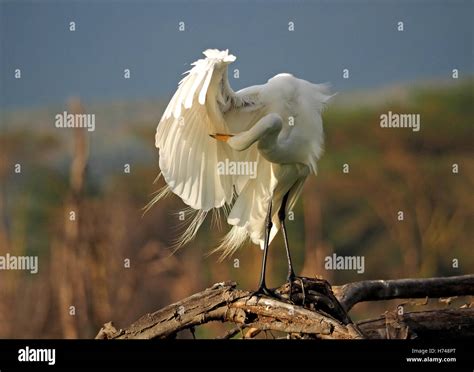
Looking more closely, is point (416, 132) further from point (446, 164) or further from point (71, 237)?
point (71, 237)

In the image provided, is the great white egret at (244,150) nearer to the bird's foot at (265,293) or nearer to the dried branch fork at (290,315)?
the bird's foot at (265,293)

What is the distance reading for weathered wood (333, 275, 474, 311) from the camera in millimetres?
3838

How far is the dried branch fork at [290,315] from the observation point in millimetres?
3311

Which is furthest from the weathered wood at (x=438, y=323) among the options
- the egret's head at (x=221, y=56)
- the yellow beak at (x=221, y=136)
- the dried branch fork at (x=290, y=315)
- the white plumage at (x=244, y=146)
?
the egret's head at (x=221, y=56)

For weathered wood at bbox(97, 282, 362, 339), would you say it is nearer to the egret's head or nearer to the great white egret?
the great white egret

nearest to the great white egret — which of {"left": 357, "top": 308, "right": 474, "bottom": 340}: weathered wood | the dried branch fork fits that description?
the dried branch fork

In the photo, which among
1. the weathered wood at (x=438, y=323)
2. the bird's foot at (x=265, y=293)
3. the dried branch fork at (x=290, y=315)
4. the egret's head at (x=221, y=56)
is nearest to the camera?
the dried branch fork at (x=290, y=315)

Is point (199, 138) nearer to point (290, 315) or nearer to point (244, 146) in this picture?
point (244, 146)

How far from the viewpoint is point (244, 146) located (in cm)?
386

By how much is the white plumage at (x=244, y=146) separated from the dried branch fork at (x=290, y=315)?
688mm

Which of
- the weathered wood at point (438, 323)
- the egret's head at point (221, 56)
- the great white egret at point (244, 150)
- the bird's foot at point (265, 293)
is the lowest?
the weathered wood at point (438, 323)

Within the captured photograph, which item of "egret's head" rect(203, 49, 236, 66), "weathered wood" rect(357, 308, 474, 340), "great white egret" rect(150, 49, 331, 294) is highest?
"egret's head" rect(203, 49, 236, 66)

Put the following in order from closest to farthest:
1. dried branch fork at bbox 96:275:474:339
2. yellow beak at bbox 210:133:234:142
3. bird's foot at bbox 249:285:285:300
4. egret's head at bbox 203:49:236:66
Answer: dried branch fork at bbox 96:275:474:339 → bird's foot at bbox 249:285:285:300 → egret's head at bbox 203:49:236:66 → yellow beak at bbox 210:133:234:142

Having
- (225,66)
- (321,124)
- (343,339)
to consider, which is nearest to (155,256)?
(321,124)
